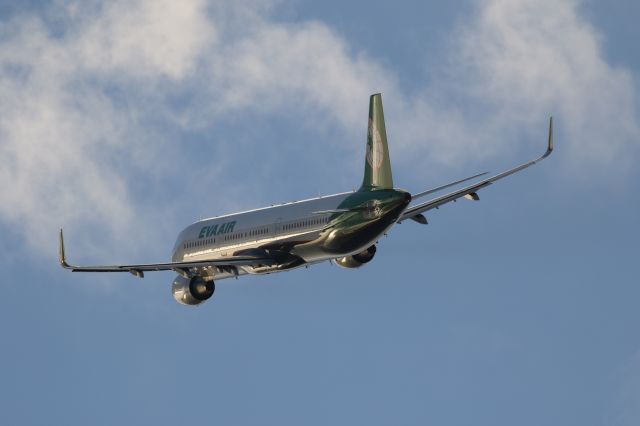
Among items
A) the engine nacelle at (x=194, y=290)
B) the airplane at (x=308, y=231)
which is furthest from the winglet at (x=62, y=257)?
the engine nacelle at (x=194, y=290)

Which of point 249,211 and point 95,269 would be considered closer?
point 95,269

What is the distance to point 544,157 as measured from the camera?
107312mm

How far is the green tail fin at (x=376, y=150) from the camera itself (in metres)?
105

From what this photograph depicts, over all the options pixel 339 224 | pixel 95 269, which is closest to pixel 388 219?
pixel 339 224

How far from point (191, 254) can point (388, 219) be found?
22.3 meters

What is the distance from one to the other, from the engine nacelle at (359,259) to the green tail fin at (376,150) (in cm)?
819

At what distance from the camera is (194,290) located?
378 feet

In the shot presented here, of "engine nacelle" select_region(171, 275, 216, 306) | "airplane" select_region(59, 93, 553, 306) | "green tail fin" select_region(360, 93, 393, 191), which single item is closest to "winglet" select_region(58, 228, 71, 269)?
"airplane" select_region(59, 93, 553, 306)

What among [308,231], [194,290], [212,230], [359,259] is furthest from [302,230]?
[212,230]

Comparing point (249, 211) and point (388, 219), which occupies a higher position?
point (249, 211)

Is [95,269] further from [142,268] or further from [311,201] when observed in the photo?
[311,201]

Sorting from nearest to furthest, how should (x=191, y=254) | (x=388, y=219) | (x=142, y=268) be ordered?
(x=388, y=219) → (x=142, y=268) → (x=191, y=254)

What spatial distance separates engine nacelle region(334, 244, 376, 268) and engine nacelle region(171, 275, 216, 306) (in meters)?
9.40

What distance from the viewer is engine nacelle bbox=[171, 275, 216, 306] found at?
115 m
